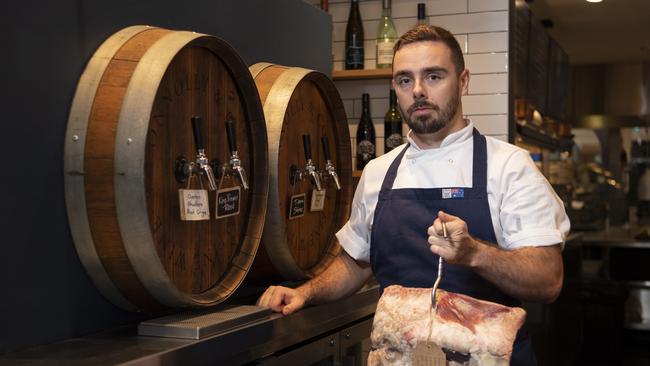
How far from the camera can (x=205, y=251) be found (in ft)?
6.79

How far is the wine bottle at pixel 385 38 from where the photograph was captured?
4398 mm

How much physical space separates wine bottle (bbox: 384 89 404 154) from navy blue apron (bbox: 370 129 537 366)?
2217 mm

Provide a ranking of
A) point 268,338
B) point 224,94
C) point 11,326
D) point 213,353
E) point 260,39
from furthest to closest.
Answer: point 260,39 < point 224,94 < point 268,338 < point 213,353 < point 11,326

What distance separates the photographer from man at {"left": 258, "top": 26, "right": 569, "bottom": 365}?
203 cm

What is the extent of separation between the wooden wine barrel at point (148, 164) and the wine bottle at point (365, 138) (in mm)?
2259

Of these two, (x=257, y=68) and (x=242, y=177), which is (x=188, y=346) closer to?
(x=242, y=177)

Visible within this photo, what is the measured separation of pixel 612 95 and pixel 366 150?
6069 millimetres

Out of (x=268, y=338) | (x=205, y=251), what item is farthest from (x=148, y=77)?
(x=268, y=338)

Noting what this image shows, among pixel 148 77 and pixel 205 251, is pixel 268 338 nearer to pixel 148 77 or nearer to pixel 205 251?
pixel 205 251

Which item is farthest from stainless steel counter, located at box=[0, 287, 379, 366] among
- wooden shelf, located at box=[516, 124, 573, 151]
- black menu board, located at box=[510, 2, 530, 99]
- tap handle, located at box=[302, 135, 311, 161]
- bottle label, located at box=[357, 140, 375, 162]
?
wooden shelf, located at box=[516, 124, 573, 151]

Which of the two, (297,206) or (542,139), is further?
(542,139)

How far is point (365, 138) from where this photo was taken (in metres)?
4.57

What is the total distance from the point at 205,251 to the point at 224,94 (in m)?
0.40

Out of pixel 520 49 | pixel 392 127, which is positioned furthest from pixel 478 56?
pixel 392 127
